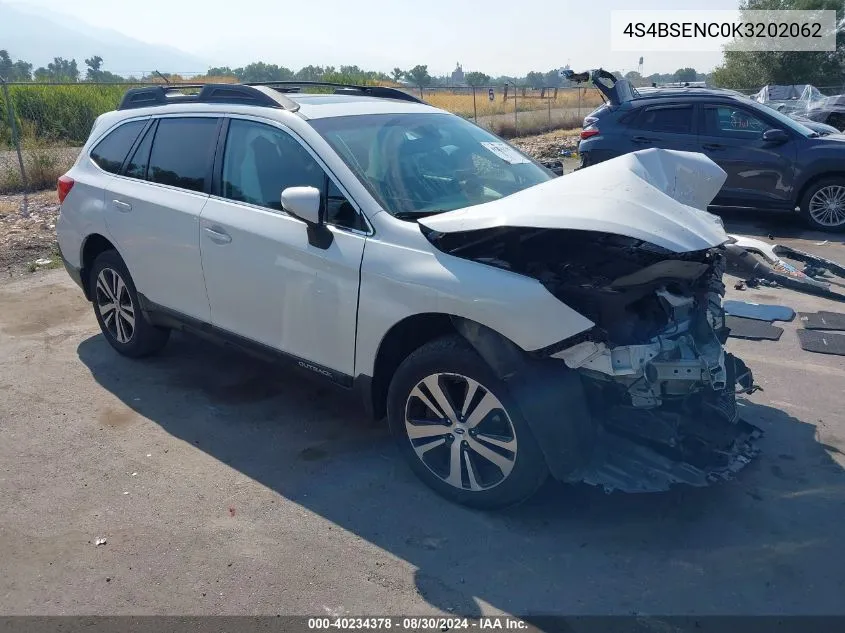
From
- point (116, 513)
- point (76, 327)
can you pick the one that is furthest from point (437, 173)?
point (76, 327)

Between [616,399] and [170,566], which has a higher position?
[616,399]

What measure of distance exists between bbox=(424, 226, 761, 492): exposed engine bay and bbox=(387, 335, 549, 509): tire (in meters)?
0.28

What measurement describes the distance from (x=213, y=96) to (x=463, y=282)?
245cm

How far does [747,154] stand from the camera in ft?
31.7

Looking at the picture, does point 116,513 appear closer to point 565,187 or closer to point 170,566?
point 170,566

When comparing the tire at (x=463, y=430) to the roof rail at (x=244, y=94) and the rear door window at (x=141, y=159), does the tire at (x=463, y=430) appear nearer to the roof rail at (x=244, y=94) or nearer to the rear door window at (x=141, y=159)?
the roof rail at (x=244, y=94)

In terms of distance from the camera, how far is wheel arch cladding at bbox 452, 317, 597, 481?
10.2ft

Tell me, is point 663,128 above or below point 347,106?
above

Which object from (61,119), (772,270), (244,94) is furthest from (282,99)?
(61,119)

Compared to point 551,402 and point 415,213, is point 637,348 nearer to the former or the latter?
point 551,402

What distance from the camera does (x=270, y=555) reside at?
325cm

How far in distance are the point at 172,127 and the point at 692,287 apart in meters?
3.45

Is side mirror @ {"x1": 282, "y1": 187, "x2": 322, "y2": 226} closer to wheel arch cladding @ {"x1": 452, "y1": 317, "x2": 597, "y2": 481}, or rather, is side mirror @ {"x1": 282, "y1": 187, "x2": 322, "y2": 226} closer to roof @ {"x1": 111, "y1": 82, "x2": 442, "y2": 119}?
roof @ {"x1": 111, "y1": 82, "x2": 442, "y2": 119}

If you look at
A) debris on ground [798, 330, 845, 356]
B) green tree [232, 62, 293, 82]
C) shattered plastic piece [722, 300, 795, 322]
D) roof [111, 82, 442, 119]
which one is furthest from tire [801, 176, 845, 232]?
green tree [232, 62, 293, 82]
